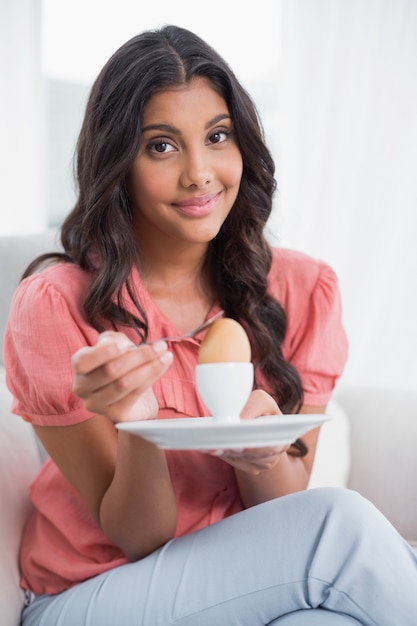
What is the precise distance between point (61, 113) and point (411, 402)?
1.96 metres

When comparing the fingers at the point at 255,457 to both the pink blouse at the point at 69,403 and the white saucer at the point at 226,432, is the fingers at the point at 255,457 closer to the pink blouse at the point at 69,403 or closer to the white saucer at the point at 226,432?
the white saucer at the point at 226,432

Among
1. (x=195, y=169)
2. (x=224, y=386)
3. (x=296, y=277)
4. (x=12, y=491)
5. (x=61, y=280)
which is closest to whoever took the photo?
(x=224, y=386)

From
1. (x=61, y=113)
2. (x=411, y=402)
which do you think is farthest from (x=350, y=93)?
(x=411, y=402)

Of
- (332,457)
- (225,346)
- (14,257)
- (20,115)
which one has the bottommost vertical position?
(332,457)

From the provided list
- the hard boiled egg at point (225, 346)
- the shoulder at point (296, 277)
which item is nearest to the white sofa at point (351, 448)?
the shoulder at point (296, 277)

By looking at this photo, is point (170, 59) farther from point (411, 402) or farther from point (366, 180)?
point (366, 180)

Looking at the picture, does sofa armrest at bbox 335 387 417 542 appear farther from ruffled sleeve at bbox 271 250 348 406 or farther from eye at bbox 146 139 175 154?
eye at bbox 146 139 175 154

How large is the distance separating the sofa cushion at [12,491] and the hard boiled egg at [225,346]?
0.65 metres

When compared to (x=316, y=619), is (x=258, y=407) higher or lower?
higher

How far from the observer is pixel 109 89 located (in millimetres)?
1524

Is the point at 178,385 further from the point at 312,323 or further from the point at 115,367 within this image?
the point at 115,367

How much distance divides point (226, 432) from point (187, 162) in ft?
2.17

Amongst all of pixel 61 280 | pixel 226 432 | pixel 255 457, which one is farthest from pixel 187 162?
pixel 226 432

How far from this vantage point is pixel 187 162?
59.6 inches
